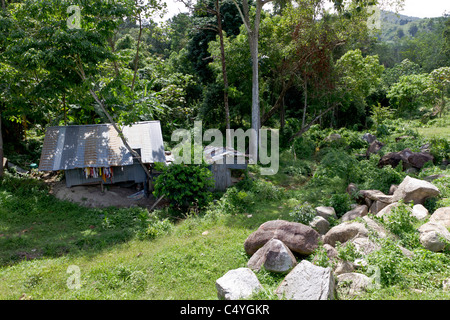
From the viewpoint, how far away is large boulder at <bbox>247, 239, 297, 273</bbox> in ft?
20.1

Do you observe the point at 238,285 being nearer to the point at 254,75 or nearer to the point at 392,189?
the point at 392,189

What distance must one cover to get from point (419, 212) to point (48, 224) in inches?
408

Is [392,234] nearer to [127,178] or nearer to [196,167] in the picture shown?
[196,167]

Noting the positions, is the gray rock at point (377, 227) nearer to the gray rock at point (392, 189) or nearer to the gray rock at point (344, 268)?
the gray rock at point (344, 268)

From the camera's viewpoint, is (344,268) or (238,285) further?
(344,268)

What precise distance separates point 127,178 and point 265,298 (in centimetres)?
905

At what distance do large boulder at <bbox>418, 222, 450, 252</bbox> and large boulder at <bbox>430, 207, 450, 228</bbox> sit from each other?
56cm

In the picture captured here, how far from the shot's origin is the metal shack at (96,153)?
39.5ft

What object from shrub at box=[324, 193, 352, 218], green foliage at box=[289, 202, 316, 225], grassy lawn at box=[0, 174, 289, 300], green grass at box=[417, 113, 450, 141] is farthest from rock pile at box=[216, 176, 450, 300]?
green grass at box=[417, 113, 450, 141]

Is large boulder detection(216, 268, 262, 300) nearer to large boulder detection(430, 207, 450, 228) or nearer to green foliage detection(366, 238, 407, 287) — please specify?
green foliage detection(366, 238, 407, 287)

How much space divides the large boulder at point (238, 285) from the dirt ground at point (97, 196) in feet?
23.1

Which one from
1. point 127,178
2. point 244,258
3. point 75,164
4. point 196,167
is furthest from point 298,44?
point 244,258

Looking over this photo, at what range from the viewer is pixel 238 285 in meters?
5.30

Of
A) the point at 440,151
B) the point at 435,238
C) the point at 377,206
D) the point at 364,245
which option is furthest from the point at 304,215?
the point at 440,151
